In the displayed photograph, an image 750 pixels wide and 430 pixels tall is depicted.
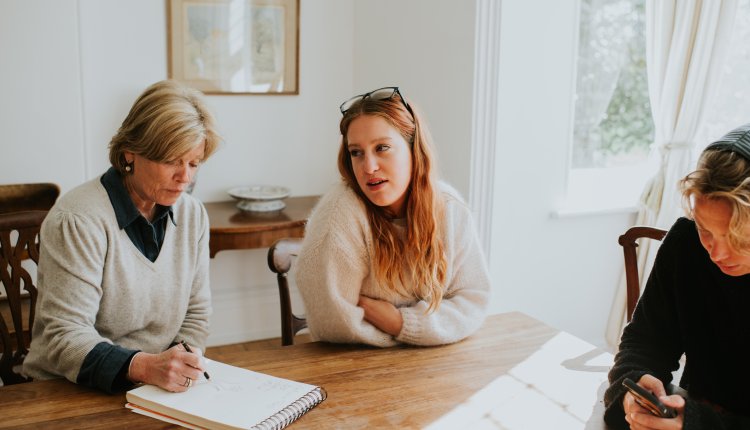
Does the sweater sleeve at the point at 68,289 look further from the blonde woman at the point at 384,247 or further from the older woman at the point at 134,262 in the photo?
the blonde woman at the point at 384,247

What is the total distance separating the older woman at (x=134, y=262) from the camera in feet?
4.81

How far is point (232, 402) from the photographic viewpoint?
1372 mm

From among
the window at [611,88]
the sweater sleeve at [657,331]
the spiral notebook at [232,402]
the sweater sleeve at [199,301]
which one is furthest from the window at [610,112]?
the spiral notebook at [232,402]

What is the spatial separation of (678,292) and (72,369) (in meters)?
1.26

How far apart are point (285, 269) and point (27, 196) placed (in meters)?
1.60

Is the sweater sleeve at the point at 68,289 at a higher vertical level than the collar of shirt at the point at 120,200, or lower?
lower

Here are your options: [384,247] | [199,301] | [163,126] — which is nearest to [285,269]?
[199,301]

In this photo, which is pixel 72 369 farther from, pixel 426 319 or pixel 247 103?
pixel 247 103

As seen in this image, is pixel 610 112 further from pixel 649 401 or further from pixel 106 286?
pixel 106 286

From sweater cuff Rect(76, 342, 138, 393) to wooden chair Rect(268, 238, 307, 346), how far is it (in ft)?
1.90

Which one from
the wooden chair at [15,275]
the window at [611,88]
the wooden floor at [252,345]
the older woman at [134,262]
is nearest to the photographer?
the older woman at [134,262]

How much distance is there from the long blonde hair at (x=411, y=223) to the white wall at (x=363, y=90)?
1.18m

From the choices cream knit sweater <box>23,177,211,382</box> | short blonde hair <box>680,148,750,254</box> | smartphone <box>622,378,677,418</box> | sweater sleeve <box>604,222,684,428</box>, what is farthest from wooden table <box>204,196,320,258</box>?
short blonde hair <box>680,148,750,254</box>

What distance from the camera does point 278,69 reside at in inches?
145
